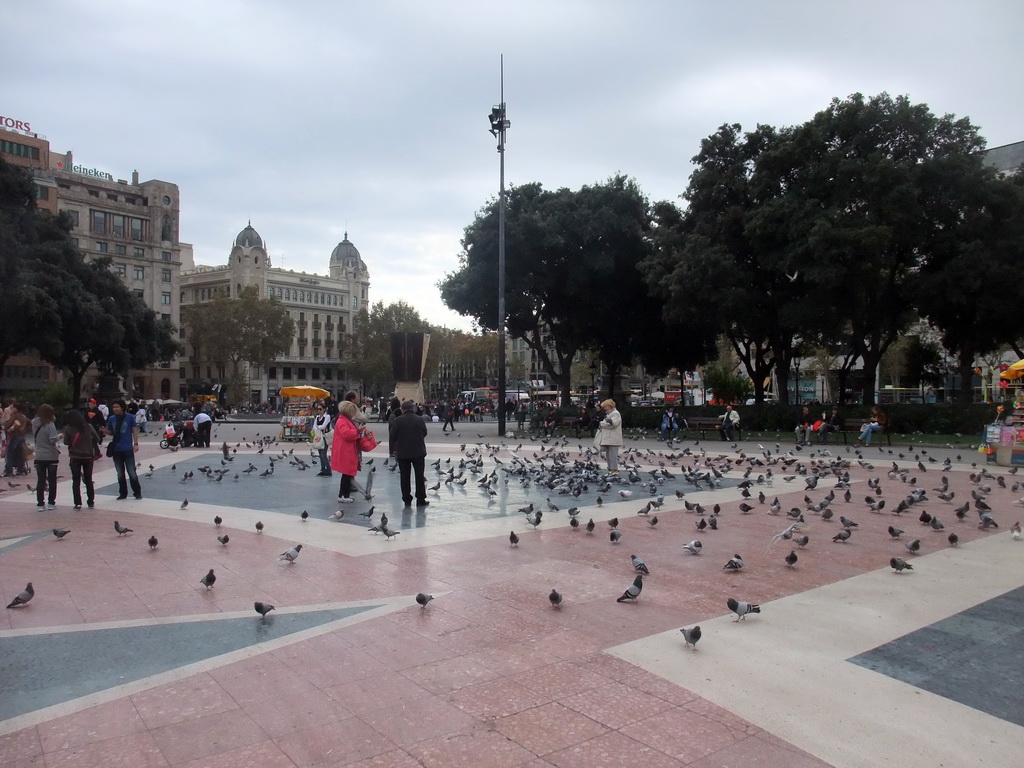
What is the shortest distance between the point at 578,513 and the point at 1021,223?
2159 cm

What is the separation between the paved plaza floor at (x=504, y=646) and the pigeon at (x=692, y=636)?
71 millimetres

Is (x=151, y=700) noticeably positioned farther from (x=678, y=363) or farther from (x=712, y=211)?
(x=678, y=363)

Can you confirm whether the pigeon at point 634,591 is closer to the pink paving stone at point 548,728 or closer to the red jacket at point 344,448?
the pink paving stone at point 548,728

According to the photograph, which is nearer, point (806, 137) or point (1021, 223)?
point (1021, 223)

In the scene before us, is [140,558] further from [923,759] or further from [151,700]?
[923,759]

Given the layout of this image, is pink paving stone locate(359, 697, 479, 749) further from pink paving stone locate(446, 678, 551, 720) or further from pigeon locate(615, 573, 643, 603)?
pigeon locate(615, 573, 643, 603)

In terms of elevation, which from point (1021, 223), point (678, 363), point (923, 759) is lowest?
point (923, 759)

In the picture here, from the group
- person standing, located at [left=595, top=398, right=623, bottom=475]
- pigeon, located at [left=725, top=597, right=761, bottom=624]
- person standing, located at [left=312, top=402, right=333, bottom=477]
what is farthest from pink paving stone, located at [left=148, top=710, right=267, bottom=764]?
person standing, located at [left=595, top=398, right=623, bottom=475]

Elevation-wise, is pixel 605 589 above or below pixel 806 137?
below

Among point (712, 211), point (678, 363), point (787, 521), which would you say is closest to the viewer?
point (787, 521)

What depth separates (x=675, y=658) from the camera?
4.90 meters

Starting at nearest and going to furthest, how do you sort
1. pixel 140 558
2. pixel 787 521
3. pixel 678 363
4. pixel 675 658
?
pixel 675 658
pixel 140 558
pixel 787 521
pixel 678 363

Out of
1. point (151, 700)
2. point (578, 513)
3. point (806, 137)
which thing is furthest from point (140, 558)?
point (806, 137)

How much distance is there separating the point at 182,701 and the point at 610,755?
7.87 feet
